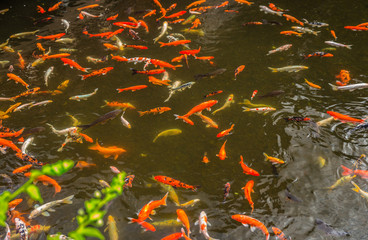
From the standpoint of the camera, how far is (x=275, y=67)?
18.5ft

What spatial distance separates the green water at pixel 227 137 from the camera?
11.7 ft

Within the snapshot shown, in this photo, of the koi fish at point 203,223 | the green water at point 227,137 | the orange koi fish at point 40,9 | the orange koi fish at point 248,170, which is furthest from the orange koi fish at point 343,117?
the orange koi fish at point 40,9

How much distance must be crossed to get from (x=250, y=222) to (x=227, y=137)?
4.75 feet

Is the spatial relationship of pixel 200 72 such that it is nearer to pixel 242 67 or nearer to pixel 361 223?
pixel 242 67

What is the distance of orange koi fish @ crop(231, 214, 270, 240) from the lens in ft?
10.8

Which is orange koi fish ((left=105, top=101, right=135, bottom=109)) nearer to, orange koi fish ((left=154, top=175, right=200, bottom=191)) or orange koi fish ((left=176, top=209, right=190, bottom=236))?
orange koi fish ((left=154, top=175, right=200, bottom=191))

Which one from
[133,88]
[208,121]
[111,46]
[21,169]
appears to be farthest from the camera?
[111,46]

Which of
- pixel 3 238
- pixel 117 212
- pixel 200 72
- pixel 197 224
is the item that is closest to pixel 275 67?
pixel 200 72

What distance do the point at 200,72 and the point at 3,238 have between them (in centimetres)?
409

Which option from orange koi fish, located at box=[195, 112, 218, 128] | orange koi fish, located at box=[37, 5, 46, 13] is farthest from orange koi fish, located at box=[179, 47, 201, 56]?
orange koi fish, located at box=[37, 5, 46, 13]

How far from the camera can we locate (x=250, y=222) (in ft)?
10.9

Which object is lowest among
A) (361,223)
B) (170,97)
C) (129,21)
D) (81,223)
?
(361,223)

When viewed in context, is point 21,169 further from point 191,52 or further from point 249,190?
point 191,52

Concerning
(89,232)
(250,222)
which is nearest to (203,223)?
(250,222)
